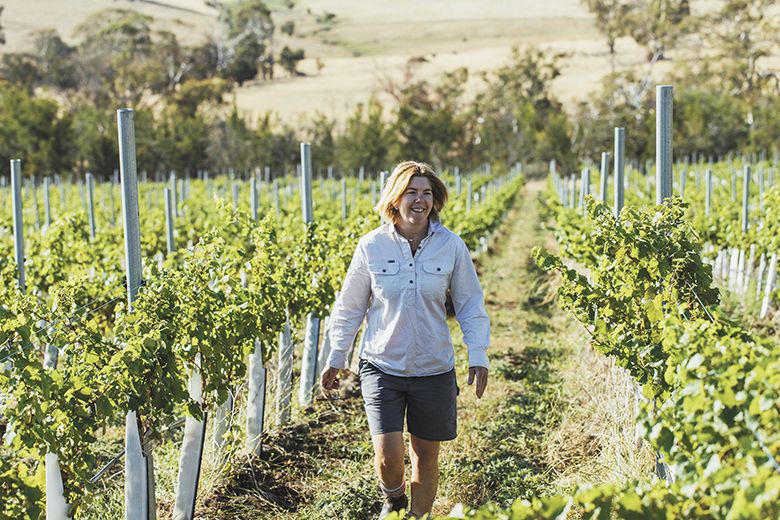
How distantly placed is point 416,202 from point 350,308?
0.55 meters

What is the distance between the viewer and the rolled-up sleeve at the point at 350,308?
395 centimetres

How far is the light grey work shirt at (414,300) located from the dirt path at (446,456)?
98 centimetres

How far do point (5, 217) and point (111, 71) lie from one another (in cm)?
4474

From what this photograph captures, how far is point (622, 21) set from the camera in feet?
170

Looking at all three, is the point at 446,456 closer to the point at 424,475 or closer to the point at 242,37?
the point at 424,475

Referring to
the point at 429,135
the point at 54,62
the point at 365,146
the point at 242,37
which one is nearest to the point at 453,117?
the point at 429,135

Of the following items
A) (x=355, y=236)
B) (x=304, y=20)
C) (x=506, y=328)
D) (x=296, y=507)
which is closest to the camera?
(x=296, y=507)

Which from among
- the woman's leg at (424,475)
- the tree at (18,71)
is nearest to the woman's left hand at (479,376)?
the woman's leg at (424,475)

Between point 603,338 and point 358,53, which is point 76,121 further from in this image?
point 358,53

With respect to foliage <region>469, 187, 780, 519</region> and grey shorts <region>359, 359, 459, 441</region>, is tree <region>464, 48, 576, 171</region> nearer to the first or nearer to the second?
grey shorts <region>359, 359, 459, 441</region>

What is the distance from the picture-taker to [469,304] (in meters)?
3.95

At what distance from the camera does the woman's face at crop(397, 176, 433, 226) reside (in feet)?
12.6

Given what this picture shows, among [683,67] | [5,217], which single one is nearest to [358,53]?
[683,67]

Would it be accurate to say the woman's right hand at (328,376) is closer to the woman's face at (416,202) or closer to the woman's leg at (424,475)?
the woman's leg at (424,475)
